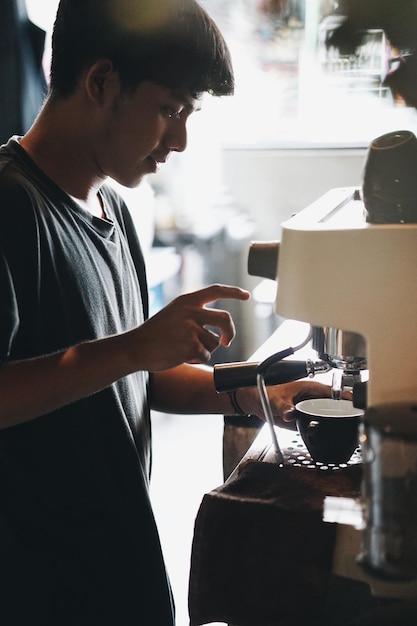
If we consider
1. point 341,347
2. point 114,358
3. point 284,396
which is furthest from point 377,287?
point 284,396

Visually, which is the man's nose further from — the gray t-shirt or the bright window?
the bright window

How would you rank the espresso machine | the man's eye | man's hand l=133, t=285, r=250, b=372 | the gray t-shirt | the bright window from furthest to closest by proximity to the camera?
the bright window < the man's eye < the gray t-shirt < man's hand l=133, t=285, r=250, b=372 < the espresso machine

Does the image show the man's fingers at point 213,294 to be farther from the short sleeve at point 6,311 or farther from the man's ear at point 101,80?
the man's ear at point 101,80

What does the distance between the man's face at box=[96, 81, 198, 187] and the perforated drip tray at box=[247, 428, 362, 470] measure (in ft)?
1.32

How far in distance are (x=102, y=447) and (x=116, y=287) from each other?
0.23m

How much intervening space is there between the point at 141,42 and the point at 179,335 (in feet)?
1.37

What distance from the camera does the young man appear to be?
92 centimetres

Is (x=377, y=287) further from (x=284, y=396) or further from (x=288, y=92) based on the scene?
(x=288, y=92)

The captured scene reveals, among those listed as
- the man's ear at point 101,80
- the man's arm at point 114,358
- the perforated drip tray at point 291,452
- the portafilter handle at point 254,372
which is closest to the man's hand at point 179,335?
the man's arm at point 114,358

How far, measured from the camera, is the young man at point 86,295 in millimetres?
922

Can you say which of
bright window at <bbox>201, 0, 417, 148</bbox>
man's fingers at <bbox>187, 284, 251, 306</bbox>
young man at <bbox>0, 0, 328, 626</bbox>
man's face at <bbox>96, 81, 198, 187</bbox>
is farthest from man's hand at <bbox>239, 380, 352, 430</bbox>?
bright window at <bbox>201, 0, 417, 148</bbox>

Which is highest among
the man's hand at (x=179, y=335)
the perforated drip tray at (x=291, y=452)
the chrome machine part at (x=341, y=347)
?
the man's hand at (x=179, y=335)

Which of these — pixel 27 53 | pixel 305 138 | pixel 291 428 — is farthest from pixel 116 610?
pixel 305 138

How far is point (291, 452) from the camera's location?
992mm
